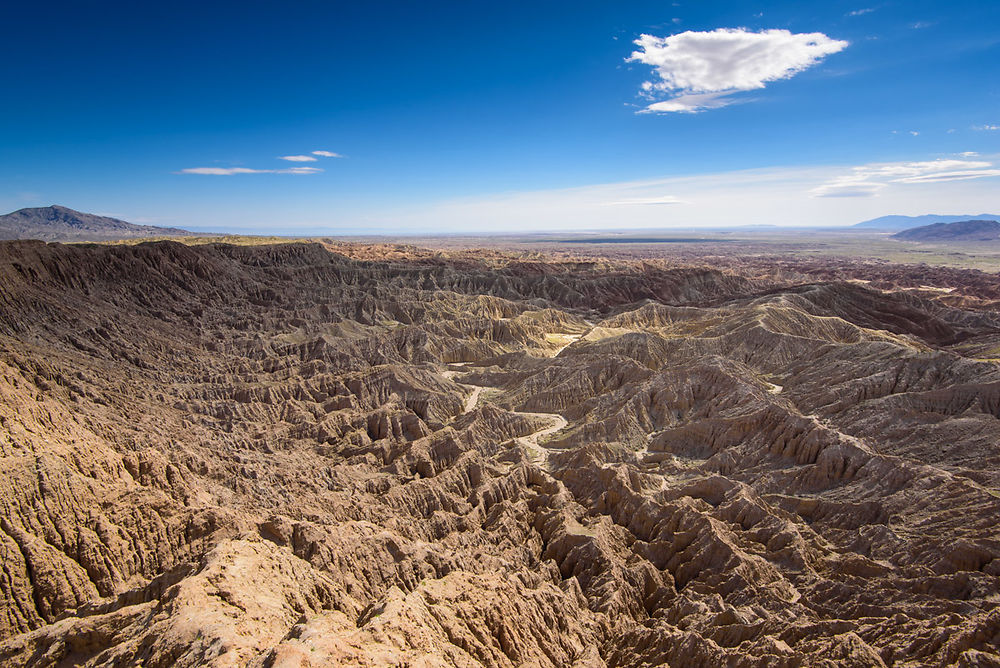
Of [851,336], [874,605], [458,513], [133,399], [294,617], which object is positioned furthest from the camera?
[851,336]

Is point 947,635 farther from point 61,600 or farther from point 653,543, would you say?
point 61,600

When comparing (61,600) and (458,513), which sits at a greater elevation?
(61,600)

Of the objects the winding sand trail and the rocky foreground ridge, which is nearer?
the rocky foreground ridge

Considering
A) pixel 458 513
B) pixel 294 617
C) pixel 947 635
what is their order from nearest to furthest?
pixel 294 617 < pixel 947 635 < pixel 458 513

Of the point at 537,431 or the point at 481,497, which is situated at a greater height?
the point at 481,497

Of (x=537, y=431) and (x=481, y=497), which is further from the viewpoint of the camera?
(x=537, y=431)

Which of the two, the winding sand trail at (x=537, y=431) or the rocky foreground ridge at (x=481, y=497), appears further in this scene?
the winding sand trail at (x=537, y=431)

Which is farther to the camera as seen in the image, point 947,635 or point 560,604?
point 560,604

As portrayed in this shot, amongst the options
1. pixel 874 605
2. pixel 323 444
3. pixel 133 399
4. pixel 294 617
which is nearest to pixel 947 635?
pixel 874 605
